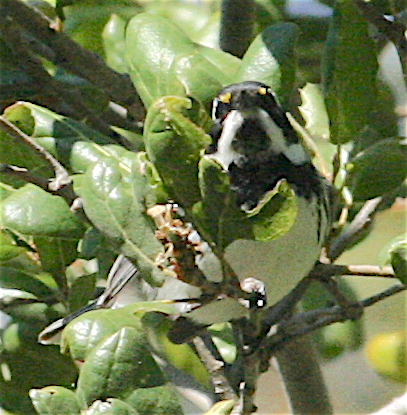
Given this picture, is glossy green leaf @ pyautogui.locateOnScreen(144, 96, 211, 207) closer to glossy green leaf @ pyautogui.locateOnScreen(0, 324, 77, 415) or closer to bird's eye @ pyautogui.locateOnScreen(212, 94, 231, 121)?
bird's eye @ pyautogui.locateOnScreen(212, 94, 231, 121)

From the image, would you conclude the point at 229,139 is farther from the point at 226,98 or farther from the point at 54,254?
the point at 54,254

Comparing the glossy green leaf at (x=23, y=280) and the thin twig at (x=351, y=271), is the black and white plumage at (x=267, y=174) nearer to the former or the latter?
the thin twig at (x=351, y=271)

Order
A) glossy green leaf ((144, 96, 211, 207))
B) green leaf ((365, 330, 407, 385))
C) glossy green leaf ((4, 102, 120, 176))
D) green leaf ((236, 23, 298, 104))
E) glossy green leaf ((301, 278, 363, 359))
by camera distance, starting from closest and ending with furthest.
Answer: glossy green leaf ((144, 96, 211, 207)), green leaf ((236, 23, 298, 104)), glossy green leaf ((4, 102, 120, 176)), green leaf ((365, 330, 407, 385)), glossy green leaf ((301, 278, 363, 359))

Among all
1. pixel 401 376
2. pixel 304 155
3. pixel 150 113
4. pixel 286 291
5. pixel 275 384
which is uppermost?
pixel 150 113

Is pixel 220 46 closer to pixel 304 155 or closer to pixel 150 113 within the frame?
pixel 304 155

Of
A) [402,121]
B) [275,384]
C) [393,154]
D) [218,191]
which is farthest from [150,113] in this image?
[275,384]

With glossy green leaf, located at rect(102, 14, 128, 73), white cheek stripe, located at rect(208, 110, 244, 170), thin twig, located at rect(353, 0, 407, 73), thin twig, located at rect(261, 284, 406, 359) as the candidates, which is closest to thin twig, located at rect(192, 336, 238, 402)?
thin twig, located at rect(261, 284, 406, 359)

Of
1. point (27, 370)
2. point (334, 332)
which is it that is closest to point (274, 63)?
point (27, 370)
